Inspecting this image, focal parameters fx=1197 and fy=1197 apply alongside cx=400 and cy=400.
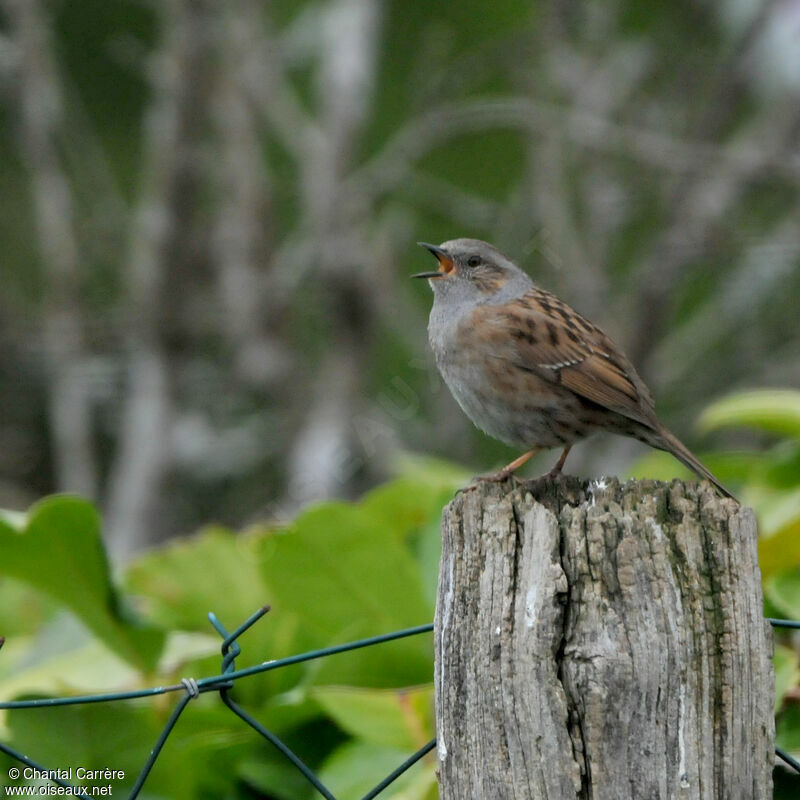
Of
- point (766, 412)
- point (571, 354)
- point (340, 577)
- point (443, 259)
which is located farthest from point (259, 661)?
point (766, 412)

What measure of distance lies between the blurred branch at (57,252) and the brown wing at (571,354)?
14.0 ft

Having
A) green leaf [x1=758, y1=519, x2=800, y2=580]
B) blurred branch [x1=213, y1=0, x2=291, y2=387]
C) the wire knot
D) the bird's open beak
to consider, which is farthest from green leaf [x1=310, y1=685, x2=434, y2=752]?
blurred branch [x1=213, y1=0, x2=291, y2=387]

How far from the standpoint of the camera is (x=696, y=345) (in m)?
8.25

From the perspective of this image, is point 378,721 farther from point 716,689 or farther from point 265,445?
point 265,445

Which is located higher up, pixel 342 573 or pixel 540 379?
pixel 540 379

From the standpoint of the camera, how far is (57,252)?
7273 millimetres

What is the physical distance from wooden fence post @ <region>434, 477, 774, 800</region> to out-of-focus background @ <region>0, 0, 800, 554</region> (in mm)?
3768

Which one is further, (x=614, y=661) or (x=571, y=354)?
(x=571, y=354)

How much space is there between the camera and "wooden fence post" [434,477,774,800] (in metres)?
1.79

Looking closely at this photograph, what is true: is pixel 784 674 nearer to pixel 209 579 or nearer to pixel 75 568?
pixel 75 568

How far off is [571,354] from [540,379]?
0.13 metres

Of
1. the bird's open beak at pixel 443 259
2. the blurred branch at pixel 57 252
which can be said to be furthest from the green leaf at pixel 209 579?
the blurred branch at pixel 57 252

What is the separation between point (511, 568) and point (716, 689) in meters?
0.36

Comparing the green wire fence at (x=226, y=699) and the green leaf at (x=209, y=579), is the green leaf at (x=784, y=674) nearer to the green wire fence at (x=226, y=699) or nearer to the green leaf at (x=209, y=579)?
the green wire fence at (x=226, y=699)
